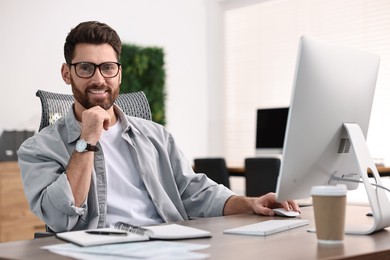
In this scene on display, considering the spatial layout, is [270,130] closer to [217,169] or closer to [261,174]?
[217,169]

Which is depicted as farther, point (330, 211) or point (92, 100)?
point (92, 100)

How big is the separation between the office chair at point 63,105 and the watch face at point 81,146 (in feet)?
1.33

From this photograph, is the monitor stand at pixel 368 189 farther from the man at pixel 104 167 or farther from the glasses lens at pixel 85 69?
the glasses lens at pixel 85 69

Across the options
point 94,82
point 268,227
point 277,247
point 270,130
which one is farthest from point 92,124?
point 270,130

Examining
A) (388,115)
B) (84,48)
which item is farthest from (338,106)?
(388,115)

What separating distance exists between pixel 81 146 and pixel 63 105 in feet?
1.62

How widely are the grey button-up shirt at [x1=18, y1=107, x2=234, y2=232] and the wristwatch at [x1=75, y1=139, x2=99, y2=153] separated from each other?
0.07 m

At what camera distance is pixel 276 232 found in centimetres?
150

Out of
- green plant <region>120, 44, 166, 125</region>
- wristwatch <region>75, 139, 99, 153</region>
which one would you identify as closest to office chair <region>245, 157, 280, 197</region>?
green plant <region>120, 44, 166, 125</region>

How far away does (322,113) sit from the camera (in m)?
1.48

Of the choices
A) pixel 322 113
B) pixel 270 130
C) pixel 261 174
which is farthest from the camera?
pixel 270 130

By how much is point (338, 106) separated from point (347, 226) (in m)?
0.31

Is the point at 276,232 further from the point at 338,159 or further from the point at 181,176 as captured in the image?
the point at 181,176

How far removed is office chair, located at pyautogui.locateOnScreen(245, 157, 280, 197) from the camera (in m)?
4.34
